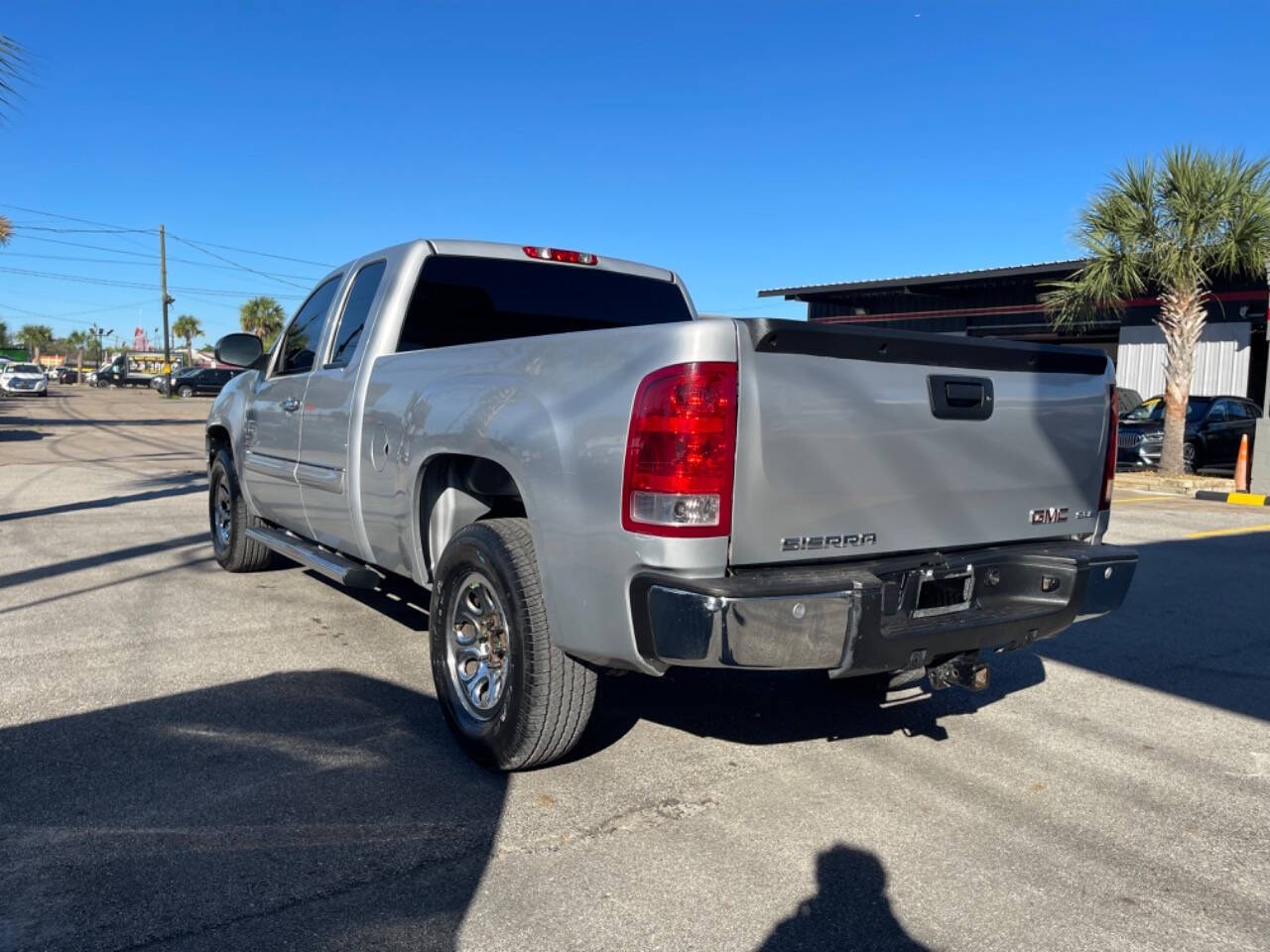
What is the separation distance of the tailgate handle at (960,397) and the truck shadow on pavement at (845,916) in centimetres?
147

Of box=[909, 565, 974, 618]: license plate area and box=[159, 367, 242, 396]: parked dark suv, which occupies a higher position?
box=[159, 367, 242, 396]: parked dark suv

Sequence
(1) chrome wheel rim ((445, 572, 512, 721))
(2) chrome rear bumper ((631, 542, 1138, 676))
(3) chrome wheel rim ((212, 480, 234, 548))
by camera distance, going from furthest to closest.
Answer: (3) chrome wheel rim ((212, 480, 234, 548)) < (1) chrome wheel rim ((445, 572, 512, 721)) < (2) chrome rear bumper ((631, 542, 1138, 676))

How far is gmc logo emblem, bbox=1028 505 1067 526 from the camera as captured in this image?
394 centimetres

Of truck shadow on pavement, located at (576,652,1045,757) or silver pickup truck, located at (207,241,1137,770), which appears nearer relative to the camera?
silver pickup truck, located at (207,241,1137,770)

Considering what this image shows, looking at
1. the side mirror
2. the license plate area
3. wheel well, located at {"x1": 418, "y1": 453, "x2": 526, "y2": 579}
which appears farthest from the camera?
the side mirror

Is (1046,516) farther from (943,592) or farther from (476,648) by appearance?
(476,648)

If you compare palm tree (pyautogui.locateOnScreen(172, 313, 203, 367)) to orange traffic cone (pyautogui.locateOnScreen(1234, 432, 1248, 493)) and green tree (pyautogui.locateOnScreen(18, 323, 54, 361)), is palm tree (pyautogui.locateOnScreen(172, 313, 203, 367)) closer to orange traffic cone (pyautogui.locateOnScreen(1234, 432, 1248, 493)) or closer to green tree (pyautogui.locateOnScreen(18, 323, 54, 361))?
green tree (pyautogui.locateOnScreen(18, 323, 54, 361))

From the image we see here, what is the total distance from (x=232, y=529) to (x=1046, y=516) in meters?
5.36

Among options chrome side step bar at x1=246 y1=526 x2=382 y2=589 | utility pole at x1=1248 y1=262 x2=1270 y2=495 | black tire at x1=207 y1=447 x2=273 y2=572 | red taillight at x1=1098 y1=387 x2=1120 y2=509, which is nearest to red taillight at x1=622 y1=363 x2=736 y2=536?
red taillight at x1=1098 y1=387 x2=1120 y2=509

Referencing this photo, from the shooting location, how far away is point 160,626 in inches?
231

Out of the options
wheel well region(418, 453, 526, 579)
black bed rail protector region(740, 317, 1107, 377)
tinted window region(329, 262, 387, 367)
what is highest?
tinted window region(329, 262, 387, 367)

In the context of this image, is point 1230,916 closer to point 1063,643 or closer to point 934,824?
point 934,824

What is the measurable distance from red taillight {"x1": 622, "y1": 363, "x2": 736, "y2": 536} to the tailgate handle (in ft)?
2.77

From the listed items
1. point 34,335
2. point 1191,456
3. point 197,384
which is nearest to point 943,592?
point 1191,456
